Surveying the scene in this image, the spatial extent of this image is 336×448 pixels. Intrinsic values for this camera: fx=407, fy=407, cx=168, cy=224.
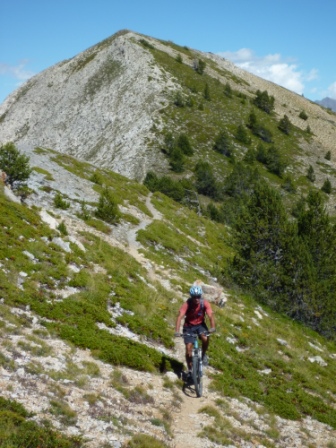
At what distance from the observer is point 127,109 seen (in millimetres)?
100812

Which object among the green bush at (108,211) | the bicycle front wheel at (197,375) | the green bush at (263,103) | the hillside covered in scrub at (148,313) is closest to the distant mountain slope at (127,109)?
the green bush at (263,103)

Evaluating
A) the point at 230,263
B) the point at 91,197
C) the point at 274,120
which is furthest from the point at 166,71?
the point at 230,263

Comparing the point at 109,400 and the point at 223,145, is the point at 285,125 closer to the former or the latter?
the point at 223,145

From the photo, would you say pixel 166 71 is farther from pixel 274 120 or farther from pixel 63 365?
pixel 63 365

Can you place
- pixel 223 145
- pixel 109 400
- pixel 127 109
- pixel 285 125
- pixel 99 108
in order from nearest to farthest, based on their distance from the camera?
pixel 109 400 → pixel 223 145 → pixel 127 109 → pixel 99 108 → pixel 285 125

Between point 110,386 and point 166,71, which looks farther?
point 166,71

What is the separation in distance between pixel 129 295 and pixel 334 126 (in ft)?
436

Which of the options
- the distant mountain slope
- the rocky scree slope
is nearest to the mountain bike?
the rocky scree slope

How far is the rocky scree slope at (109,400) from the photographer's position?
9.41 meters

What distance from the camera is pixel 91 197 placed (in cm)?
3741

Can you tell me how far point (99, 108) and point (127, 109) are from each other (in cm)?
962

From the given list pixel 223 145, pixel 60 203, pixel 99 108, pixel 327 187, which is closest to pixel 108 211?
pixel 60 203

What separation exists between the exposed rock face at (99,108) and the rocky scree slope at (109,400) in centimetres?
6903

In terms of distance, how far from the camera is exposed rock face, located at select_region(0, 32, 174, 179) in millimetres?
91750
